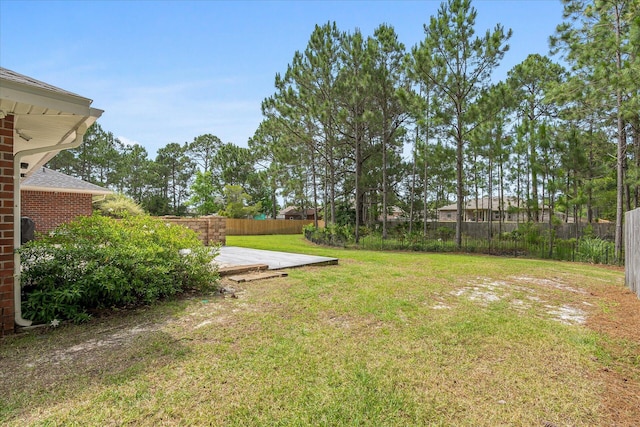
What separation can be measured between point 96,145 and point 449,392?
3624 cm

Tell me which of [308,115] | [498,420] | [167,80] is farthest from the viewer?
[308,115]

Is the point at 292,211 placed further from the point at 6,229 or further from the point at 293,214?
the point at 6,229

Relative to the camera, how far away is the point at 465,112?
12844 millimetres

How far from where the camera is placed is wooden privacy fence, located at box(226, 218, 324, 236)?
2480 centimetres

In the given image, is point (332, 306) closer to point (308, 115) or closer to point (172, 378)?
point (172, 378)

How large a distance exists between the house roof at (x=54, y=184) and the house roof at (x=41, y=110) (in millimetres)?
8954

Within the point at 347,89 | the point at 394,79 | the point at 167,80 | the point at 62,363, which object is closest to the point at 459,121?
the point at 394,79

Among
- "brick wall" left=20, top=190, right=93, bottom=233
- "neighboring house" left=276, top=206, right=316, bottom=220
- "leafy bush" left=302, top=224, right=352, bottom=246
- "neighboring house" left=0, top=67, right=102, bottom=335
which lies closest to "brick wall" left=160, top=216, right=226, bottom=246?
"brick wall" left=20, top=190, right=93, bottom=233

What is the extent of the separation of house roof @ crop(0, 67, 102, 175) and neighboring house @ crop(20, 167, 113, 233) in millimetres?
9259

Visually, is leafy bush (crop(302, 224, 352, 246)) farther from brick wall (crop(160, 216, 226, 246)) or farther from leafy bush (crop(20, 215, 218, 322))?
leafy bush (crop(20, 215, 218, 322))

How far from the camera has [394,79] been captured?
14234 millimetres

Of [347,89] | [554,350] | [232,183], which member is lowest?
[554,350]

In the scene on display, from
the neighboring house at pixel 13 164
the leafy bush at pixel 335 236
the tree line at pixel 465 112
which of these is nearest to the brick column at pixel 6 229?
the neighboring house at pixel 13 164

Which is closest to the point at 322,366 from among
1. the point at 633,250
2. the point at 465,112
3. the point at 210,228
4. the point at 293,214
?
the point at 633,250
